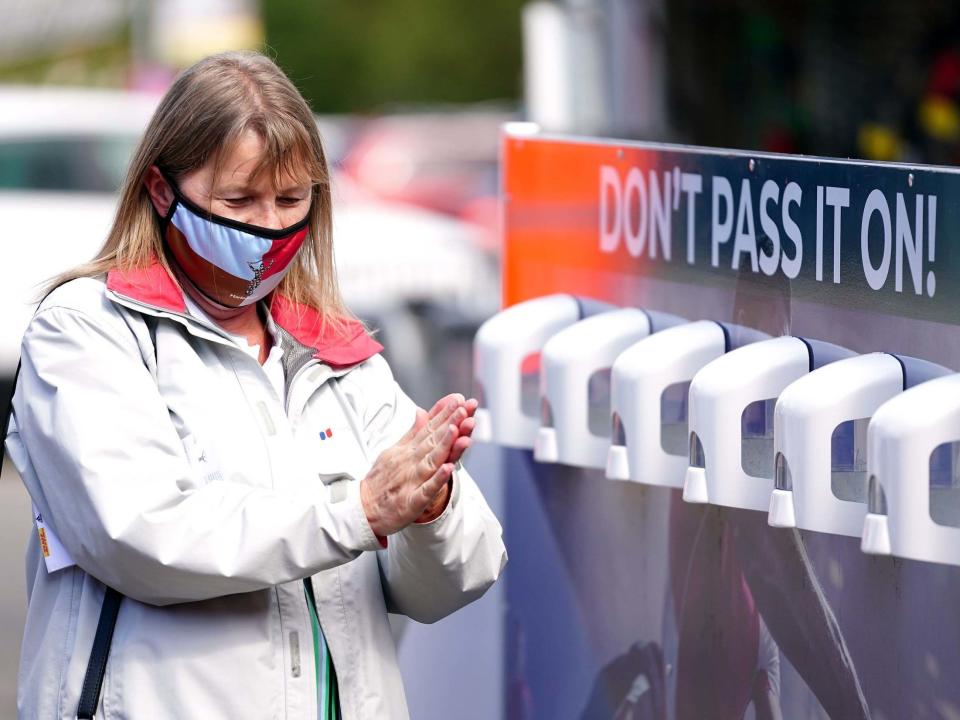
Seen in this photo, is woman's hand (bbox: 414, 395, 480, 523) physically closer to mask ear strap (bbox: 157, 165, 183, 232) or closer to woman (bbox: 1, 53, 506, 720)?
woman (bbox: 1, 53, 506, 720)

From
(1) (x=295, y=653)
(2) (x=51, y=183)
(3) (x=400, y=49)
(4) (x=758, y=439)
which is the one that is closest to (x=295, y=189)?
(1) (x=295, y=653)

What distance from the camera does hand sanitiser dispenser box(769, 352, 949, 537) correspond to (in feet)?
6.65

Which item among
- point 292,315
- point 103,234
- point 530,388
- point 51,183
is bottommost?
point 103,234

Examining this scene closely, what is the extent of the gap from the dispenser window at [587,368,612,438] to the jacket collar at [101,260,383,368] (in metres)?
0.55

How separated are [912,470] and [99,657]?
3.36ft

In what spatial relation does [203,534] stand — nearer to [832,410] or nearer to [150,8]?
[832,410]

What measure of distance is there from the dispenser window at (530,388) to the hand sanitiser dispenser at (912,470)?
1.08 m

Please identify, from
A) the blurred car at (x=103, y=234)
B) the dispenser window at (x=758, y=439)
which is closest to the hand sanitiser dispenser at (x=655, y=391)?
the dispenser window at (x=758, y=439)

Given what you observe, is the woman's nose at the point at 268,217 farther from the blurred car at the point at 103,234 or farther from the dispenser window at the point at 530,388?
the blurred car at the point at 103,234

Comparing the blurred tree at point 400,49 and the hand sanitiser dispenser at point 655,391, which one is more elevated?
the hand sanitiser dispenser at point 655,391

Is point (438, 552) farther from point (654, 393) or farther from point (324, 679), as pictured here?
point (654, 393)

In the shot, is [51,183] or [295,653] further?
[51,183]

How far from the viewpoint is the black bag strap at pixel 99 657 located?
79.2 inches

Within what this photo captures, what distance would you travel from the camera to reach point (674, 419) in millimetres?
2588
